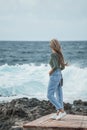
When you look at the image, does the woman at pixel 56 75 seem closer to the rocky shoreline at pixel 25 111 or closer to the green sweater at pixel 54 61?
the green sweater at pixel 54 61

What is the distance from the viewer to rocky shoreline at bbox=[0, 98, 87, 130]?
12729mm

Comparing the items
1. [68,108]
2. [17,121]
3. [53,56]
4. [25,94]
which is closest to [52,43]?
[53,56]

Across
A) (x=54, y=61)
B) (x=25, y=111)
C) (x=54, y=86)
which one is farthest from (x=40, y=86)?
(x=54, y=61)

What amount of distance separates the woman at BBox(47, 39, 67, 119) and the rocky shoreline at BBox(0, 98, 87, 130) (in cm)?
220

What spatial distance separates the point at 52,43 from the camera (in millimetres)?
9453

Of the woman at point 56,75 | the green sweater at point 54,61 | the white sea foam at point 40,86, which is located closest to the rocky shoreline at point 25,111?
the woman at point 56,75

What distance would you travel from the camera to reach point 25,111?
547 inches

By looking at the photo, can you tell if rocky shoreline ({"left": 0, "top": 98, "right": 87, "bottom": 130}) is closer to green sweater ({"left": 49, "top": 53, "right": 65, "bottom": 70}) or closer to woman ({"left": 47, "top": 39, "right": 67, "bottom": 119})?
woman ({"left": 47, "top": 39, "right": 67, "bottom": 119})

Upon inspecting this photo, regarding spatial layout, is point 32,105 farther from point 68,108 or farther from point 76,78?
point 76,78

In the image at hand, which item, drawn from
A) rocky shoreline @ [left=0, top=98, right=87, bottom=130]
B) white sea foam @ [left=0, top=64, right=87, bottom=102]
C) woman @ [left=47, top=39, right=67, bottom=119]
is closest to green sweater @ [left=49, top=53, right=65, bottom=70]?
woman @ [left=47, top=39, right=67, bottom=119]

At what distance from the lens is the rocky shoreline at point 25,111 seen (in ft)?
41.8

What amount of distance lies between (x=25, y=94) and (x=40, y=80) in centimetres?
452

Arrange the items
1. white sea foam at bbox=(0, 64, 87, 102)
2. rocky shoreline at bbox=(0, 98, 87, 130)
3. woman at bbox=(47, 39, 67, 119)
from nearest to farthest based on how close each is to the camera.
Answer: woman at bbox=(47, 39, 67, 119)
rocky shoreline at bbox=(0, 98, 87, 130)
white sea foam at bbox=(0, 64, 87, 102)

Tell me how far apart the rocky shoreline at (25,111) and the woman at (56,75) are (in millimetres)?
2195
